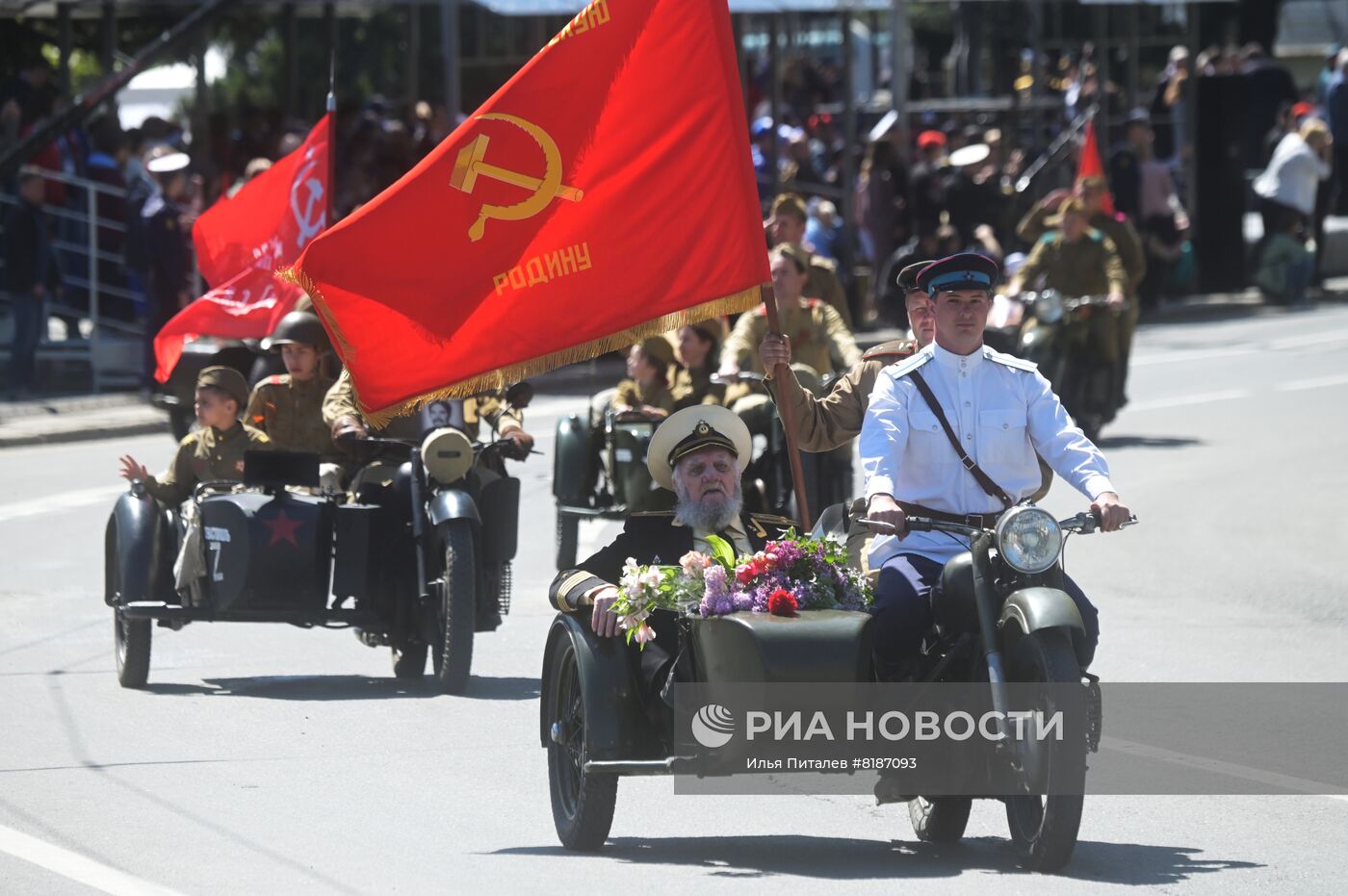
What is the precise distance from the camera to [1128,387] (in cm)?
2342

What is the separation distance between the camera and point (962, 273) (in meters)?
7.23

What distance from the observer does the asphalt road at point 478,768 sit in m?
6.97

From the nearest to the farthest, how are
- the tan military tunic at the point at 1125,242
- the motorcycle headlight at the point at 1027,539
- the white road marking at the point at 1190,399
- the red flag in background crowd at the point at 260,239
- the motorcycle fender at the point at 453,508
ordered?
the motorcycle headlight at the point at 1027,539 < the motorcycle fender at the point at 453,508 < the red flag in background crowd at the point at 260,239 < the tan military tunic at the point at 1125,242 < the white road marking at the point at 1190,399

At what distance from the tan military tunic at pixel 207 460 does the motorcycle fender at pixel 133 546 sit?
23 cm

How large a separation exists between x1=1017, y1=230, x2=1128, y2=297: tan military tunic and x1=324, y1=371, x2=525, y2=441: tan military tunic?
27.4ft

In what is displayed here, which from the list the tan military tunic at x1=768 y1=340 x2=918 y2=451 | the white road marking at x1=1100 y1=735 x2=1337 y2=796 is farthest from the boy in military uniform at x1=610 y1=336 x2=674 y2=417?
the white road marking at x1=1100 y1=735 x2=1337 y2=796

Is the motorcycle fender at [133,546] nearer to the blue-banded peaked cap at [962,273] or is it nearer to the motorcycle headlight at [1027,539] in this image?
the blue-banded peaked cap at [962,273]

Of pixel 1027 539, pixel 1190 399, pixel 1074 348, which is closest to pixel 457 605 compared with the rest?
pixel 1027 539

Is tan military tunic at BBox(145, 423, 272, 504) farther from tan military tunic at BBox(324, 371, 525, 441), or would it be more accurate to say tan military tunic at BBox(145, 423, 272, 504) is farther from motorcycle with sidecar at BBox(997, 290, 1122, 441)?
motorcycle with sidecar at BBox(997, 290, 1122, 441)

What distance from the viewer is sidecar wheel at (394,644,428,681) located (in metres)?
10.6

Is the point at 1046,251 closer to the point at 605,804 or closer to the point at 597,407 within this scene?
the point at 597,407

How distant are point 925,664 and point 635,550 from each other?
3.32ft

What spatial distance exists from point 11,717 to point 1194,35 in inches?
944

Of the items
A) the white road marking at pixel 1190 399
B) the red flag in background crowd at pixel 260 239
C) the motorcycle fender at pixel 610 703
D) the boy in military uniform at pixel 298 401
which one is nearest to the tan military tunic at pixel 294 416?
the boy in military uniform at pixel 298 401
